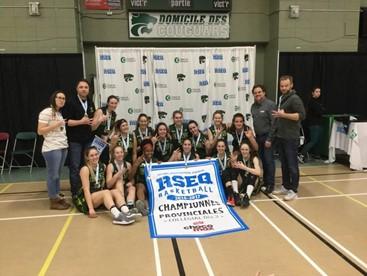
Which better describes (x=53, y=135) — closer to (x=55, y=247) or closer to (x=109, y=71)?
(x=55, y=247)

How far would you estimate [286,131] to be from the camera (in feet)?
15.6

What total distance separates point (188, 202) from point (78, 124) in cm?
174

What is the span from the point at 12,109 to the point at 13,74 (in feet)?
2.32

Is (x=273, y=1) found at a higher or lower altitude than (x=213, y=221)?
higher

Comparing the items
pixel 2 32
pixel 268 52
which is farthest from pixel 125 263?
pixel 268 52

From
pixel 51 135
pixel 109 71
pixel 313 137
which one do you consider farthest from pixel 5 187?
pixel 313 137

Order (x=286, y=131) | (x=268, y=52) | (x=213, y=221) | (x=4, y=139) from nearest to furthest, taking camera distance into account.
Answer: (x=213, y=221) → (x=286, y=131) → (x=4, y=139) → (x=268, y=52)

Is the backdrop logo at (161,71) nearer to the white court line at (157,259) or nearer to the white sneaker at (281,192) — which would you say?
the white sneaker at (281,192)

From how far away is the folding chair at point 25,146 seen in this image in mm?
6990

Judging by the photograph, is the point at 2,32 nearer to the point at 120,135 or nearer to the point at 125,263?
the point at 120,135

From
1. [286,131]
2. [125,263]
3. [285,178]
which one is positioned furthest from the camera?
[285,178]

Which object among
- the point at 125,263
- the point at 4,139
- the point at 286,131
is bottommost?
the point at 125,263

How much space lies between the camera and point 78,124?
464cm

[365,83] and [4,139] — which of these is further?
[365,83]
